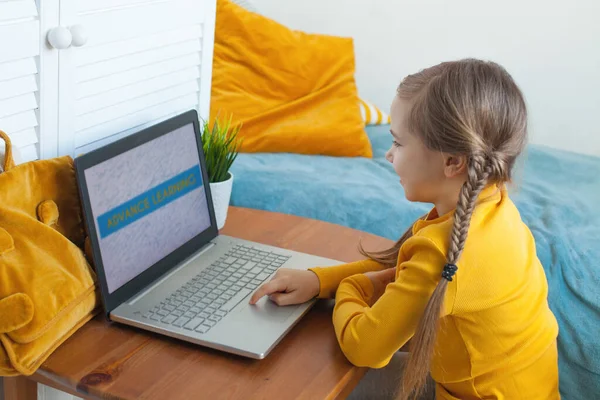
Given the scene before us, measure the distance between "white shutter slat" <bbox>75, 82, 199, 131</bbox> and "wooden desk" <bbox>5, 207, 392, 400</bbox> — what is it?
322mm

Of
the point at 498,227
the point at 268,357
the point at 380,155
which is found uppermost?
the point at 498,227

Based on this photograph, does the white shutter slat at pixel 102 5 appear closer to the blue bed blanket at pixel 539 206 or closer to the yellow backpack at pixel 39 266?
the yellow backpack at pixel 39 266

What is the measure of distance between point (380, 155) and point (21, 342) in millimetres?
1494

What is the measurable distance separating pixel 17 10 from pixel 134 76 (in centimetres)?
29

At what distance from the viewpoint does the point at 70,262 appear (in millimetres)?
984

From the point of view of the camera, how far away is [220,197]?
1319mm

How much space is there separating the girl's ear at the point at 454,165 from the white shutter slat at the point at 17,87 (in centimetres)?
59

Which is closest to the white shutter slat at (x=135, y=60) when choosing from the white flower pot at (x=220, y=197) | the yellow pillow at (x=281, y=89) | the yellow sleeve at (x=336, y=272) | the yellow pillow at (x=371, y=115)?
the white flower pot at (x=220, y=197)

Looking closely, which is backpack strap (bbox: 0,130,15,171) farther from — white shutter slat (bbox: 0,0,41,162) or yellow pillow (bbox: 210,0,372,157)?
yellow pillow (bbox: 210,0,372,157)

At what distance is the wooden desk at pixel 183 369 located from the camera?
0.88 metres

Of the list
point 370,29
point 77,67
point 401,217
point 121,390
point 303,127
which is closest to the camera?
point 121,390

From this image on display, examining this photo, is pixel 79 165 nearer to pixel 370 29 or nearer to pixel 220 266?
pixel 220 266

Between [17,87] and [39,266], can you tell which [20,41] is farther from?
[39,266]

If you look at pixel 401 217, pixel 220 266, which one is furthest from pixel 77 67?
pixel 401 217
